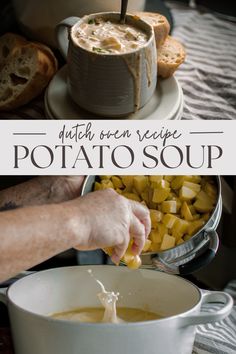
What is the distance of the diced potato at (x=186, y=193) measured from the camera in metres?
0.65

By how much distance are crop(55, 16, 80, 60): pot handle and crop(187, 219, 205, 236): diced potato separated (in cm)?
21

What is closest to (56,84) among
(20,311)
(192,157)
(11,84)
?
(11,84)

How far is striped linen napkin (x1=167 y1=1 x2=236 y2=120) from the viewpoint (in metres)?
0.75

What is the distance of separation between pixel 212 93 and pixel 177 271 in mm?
233

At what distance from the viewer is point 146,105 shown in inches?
26.6

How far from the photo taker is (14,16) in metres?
0.82

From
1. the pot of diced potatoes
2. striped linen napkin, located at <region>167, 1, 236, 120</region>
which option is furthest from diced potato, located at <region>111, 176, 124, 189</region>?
striped linen napkin, located at <region>167, 1, 236, 120</region>

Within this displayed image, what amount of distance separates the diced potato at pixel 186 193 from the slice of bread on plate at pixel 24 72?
18 cm

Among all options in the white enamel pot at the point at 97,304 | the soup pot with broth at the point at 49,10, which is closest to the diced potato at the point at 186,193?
the white enamel pot at the point at 97,304

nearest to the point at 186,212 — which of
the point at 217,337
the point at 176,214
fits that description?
the point at 176,214

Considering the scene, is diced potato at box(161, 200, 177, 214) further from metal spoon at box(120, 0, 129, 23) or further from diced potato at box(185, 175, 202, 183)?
metal spoon at box(120, 0, 129, 23)

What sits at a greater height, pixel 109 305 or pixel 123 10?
pixel 123 10

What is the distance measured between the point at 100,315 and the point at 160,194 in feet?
0.46

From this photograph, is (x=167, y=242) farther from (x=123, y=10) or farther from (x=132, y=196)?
(x=123, y=10)
